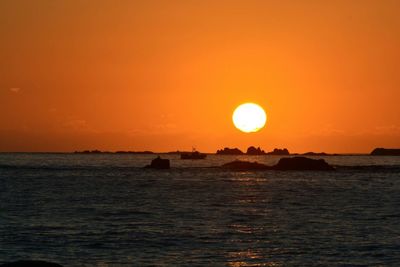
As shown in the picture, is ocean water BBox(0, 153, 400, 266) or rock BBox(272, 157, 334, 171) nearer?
ocean water BBox(0, 153, 400, 266)

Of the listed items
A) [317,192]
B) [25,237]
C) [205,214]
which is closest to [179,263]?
[25,237]

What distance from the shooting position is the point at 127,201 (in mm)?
76812

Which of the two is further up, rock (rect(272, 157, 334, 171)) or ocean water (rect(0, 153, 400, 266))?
rock (rect(272, 157, 334, 171))

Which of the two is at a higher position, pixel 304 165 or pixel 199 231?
pixel 304 165

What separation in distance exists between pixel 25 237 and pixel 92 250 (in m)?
6.58

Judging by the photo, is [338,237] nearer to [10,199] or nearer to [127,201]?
[127,201]

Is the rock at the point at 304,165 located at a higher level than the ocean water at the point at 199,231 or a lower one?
higher

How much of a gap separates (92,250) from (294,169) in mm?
158408

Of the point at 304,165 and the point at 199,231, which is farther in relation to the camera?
the point at 304,165

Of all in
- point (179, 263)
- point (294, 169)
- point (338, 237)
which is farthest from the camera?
point (294, 169)

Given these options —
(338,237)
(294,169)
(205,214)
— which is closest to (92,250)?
(338,237)

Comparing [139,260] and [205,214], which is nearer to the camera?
[139,260]

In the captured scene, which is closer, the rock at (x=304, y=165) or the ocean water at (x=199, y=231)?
the ocean water at (x=199, y=231)

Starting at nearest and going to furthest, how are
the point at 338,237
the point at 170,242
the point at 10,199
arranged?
the point at 170,242
the point at 338,237
the point at 10,199
